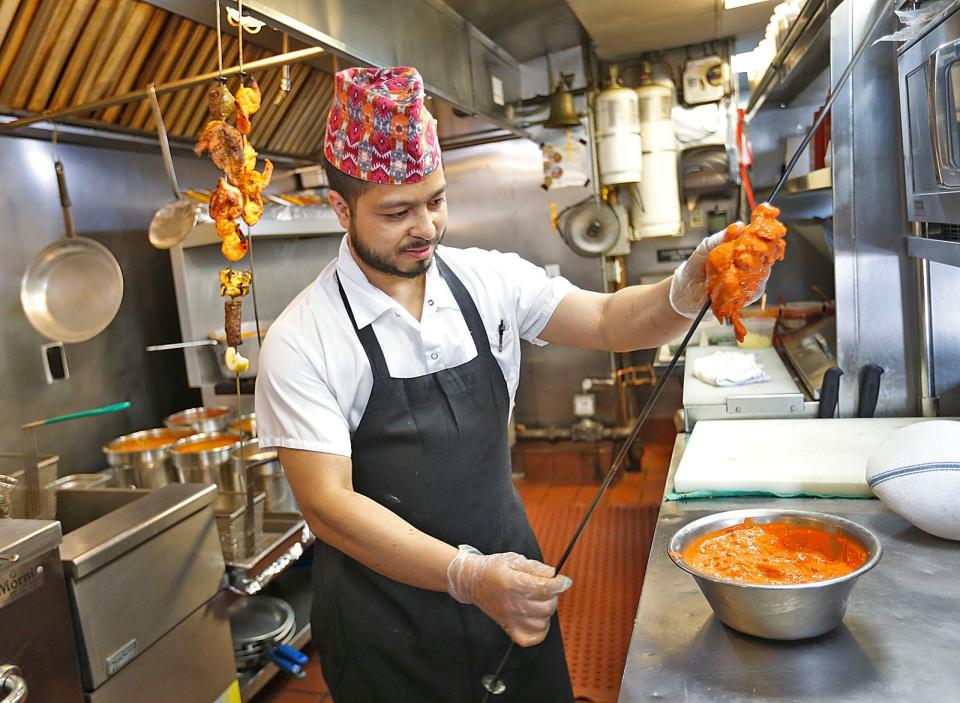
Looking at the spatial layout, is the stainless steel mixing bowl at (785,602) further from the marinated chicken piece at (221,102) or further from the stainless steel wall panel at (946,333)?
the marinated chicken piece at (221,102)

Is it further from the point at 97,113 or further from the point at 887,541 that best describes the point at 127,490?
the point at 887,541

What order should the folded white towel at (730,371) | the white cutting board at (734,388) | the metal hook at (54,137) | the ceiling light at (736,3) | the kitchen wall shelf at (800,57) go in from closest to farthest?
the kitchen wall shelf at (800,57) → the white cutting board at (734,388) → the folded white towel at (730,371) → the metal hook at (54,137) → the ceiling light at (736,3)

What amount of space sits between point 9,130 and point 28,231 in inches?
15.9

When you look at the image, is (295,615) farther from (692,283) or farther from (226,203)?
(692,283)

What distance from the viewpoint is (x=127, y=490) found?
257 cm

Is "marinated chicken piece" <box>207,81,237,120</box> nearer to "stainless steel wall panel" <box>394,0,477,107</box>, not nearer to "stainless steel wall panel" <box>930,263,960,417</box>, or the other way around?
"stainless steel wall panel" <box>394,0,477,107</box>

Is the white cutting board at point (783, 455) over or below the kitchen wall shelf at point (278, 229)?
below

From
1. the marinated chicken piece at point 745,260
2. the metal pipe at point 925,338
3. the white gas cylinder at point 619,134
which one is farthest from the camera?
the white gas cylinder at point 619,134

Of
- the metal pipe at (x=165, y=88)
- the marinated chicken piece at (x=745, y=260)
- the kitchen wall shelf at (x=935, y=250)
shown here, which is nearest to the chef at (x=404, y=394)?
the marinated chicken piece at (x=745, y=260)

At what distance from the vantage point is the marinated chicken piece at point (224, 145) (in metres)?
2.09

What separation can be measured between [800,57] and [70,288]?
299 cm

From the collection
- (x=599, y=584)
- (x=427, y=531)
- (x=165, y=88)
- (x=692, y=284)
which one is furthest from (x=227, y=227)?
(x=599, y=584)

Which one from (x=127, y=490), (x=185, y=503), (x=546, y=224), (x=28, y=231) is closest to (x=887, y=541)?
(x=185, y=503)

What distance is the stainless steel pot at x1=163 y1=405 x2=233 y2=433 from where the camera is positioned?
3.32m
